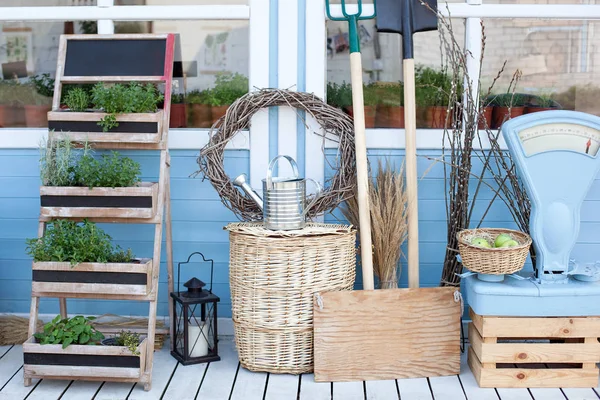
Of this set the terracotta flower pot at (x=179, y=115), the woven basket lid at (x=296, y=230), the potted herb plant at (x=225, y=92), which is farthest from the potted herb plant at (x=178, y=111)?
the woven basket lid at (x=296, y=230)

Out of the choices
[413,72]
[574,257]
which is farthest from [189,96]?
[574,257]

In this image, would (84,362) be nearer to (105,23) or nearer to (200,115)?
(200,115)

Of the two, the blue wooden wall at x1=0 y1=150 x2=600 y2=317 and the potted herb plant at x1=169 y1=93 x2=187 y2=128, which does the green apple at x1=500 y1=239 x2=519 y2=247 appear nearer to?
the blue wooden wall at x1=0 y1=150 x2=600 y2=317

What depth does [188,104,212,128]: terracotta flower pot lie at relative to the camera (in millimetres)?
3988

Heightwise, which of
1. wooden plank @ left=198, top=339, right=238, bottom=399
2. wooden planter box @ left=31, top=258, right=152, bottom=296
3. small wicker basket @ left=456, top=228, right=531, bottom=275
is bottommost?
wooden plank @ left=198, top=339, right=238, bottom=399

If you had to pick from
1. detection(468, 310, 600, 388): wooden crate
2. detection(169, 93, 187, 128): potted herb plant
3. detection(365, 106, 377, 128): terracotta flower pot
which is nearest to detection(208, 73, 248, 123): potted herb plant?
detection(169, 93, 187, 128): potted herb plant

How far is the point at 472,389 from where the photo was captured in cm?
336

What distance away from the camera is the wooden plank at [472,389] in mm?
3289

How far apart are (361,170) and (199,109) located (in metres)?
0.93

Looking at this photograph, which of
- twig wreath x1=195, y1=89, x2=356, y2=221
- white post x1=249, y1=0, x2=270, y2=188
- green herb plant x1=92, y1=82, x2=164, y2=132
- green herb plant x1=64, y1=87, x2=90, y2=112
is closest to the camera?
green herb plant x1=92, y1=82, x2=164, y2=132

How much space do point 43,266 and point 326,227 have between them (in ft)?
3.98

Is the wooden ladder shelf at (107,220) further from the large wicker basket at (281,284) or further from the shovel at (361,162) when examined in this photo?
the shovel at (361,162)

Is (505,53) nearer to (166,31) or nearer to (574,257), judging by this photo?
(574,257)

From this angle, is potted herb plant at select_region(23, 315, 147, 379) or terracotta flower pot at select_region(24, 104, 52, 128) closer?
potted herb plant at select_region(23, 315, 147, 379)
